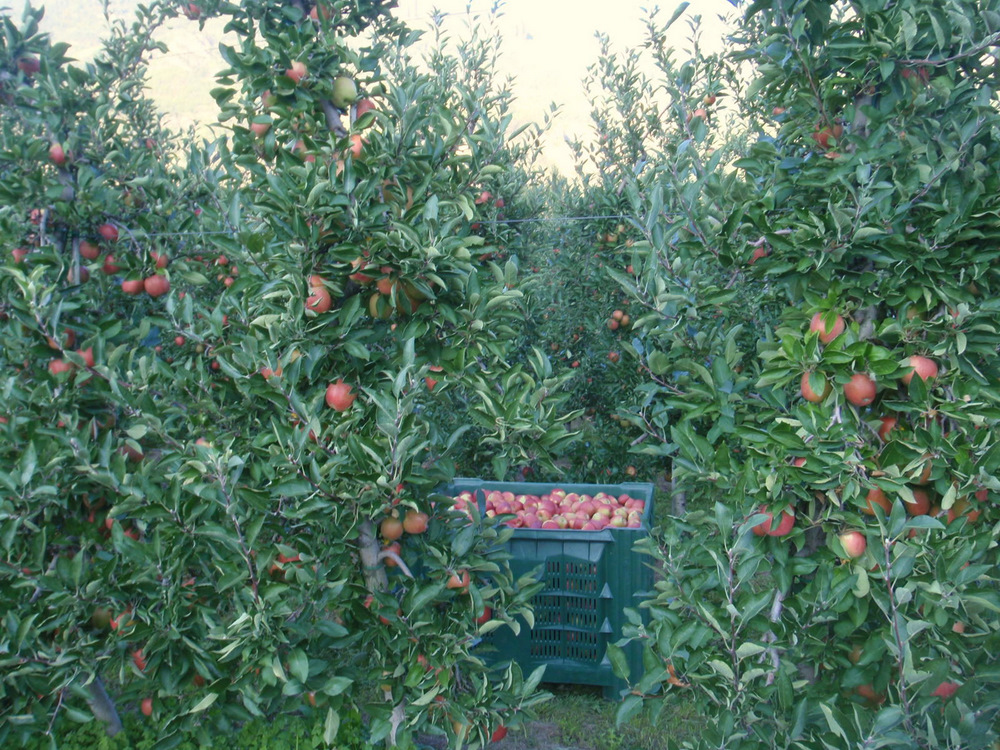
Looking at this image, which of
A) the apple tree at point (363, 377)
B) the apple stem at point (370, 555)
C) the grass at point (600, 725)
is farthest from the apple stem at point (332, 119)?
the grass at point (600, 725)

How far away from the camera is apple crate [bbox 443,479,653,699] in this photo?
144 inches

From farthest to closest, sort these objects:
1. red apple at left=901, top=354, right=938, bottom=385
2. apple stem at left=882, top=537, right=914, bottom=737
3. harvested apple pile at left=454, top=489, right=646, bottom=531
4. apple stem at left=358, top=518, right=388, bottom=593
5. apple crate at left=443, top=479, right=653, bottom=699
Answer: harvested apple pile at left=454, top=489, right=646, bottom=531, apple crate at left=443, top=479, right=653, bottom=699, apple stem at left=358, top=518, right=388, bottom=593, red apple at left=901, top=354, right=938, bottom=385, apple stem at left=882, top=537, right=914, bottom=737

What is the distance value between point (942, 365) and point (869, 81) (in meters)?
0.82

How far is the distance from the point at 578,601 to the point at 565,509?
792mm

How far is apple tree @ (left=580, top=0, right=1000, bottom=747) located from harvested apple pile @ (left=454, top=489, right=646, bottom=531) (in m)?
1.88

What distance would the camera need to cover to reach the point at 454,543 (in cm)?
244

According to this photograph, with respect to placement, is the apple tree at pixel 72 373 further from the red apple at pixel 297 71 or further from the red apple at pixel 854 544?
the red apple at pixel 854 544

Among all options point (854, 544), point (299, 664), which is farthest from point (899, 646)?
Answer: point (299, 664)

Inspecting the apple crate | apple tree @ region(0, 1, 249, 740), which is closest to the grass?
the apple crate

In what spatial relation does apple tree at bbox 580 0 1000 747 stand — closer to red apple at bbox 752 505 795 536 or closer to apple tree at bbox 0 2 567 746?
red apple at bbox 752 505 795 536

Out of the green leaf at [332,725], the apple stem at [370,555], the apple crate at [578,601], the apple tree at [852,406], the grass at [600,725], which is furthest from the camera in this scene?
the apple crate at [578,601]

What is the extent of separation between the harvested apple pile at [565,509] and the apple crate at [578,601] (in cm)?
→ 17

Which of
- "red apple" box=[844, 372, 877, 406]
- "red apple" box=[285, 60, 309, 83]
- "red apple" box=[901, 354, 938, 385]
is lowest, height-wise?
"red apple" box=[844, 372, 877, 406]

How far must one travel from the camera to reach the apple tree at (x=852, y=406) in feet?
5.79
